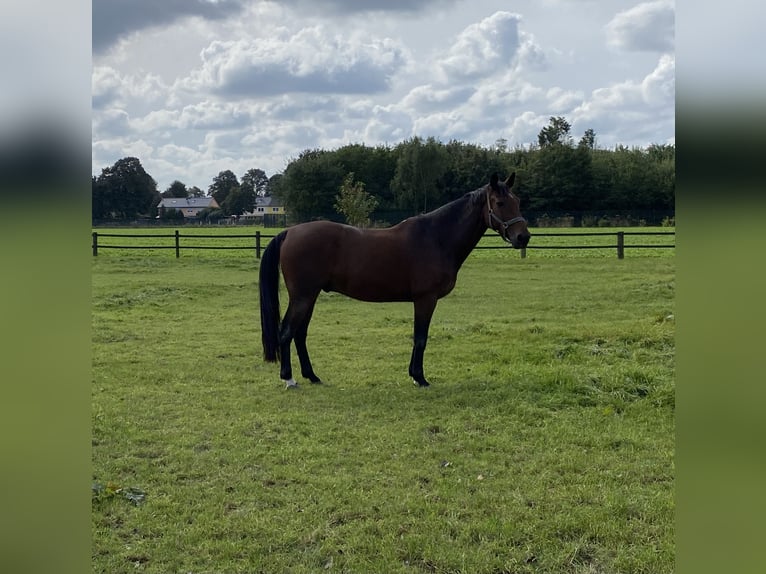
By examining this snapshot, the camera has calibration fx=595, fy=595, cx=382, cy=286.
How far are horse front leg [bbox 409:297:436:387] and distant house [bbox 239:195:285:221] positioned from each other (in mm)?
24600

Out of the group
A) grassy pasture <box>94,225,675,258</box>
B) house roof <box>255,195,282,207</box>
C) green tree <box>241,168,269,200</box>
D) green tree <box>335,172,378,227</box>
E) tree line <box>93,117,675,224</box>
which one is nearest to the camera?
grassy pasture <box>94,225,675,258</box>

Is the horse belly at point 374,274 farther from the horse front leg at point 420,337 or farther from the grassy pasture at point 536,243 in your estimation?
the grassy pasture at point 536,243

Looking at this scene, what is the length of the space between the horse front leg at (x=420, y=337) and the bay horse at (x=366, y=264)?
10mm

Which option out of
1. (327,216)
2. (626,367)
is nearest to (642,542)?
(626,367)

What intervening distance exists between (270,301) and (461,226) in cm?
217

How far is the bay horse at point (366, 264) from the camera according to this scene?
627 cm

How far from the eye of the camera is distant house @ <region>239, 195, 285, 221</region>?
1233 inches

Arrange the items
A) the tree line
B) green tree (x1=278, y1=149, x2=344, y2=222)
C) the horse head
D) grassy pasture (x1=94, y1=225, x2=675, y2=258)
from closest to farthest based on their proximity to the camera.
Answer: the horse head < grassy pasture (x1=94, y1=225, x2=675, y2=258) < the tree line < green tree (x1=278, y1=149, x2=344, y2=222)

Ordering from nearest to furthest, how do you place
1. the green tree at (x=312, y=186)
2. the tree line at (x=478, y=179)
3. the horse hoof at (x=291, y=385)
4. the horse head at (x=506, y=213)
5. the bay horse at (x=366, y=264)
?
the horse head at (x=506, y=213), the horse hoof at (x=291, y=385), the bay horse at (x=366, y=264), the tree line at (x=478, y=179), the green tree at (x=312, y=186)

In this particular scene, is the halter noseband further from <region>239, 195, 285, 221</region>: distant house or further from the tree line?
<region>239, 195, 285, 221</region>: distant house

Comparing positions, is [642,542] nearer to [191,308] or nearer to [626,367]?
[626,367]

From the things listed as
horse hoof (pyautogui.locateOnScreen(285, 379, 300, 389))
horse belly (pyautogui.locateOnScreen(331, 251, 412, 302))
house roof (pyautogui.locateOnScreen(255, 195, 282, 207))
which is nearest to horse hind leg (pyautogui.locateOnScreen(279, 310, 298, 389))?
horse hoof (pyautogui.locateOnScreen(285, 379, 300, 389))

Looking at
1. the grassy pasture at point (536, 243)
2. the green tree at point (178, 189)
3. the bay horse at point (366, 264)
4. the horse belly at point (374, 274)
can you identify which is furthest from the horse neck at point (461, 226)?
the green tree at point (178, 189)

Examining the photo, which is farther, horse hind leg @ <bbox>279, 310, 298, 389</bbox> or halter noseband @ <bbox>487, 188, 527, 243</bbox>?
horse hind leg @ <bbox>279, 310, 298, 389</bbox>
